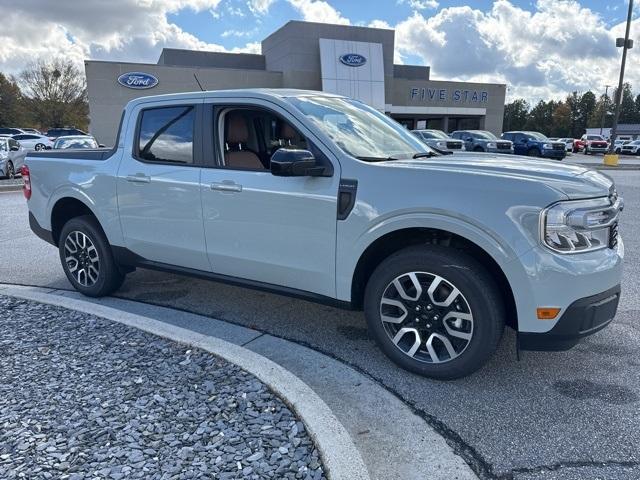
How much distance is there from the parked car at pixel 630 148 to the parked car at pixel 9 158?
4975 cm

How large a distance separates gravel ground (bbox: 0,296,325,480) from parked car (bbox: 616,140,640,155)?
175ft

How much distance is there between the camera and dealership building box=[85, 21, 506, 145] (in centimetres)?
3384

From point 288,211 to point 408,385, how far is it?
4.77 ft

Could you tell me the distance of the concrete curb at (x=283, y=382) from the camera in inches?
91.7

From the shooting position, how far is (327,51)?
124 ft

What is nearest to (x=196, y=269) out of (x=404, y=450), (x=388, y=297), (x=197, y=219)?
(x=197, y=219)

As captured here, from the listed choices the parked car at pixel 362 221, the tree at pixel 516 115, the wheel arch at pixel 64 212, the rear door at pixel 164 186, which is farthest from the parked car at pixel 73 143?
the tree at pixel 516 115

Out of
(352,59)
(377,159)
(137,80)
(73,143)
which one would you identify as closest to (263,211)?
(377,159)

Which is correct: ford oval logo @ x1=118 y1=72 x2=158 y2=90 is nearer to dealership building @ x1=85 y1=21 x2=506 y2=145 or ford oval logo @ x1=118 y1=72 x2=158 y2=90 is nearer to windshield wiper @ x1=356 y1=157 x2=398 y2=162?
dealership building @ x1=85 y1=21 x2=506 y2=145

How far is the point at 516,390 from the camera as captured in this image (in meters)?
3.15

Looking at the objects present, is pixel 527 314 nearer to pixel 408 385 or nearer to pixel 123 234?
pixel 408 385

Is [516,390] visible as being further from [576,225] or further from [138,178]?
[138,178]

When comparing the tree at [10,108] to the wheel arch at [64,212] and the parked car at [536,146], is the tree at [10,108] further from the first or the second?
the wheel arch at [64,212]

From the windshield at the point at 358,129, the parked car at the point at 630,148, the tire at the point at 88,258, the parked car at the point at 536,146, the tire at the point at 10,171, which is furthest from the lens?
the parked car at the point at 630,148
